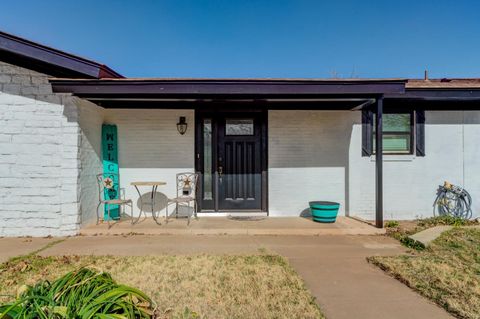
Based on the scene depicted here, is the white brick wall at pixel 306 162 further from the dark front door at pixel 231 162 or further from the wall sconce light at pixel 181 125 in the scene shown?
the wall sconce light at pixel 181 125

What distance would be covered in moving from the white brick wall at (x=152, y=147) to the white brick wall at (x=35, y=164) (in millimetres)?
1306

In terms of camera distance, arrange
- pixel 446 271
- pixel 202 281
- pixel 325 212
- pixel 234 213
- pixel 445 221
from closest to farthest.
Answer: pixel 202 281 → pixel 446 271 → pixel 325 212 → pixel 445 221 → pixel 234 213

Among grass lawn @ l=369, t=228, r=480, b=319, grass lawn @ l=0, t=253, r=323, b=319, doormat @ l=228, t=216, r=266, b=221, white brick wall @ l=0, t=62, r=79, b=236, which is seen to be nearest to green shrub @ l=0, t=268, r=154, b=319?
grass lawn @ l=0, t=253, r=323, b=319

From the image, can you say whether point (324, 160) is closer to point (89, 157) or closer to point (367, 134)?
point (367, 134)

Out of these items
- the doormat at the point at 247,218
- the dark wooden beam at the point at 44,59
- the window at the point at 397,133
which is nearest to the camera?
the dark wooden beam at the point at 44,59

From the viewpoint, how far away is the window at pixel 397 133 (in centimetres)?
618

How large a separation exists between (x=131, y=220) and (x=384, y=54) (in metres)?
14.9

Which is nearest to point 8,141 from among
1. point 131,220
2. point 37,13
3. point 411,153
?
point 131,220

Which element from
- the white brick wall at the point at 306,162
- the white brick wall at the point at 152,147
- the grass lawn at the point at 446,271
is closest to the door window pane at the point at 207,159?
the white brick wall at the point at 152,147

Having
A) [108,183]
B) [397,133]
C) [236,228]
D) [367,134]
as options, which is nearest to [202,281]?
[236,228]

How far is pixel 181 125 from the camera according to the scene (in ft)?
19.9

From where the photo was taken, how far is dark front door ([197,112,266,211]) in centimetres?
620

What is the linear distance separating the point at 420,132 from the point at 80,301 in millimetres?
6801

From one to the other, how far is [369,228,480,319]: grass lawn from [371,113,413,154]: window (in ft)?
7.58
